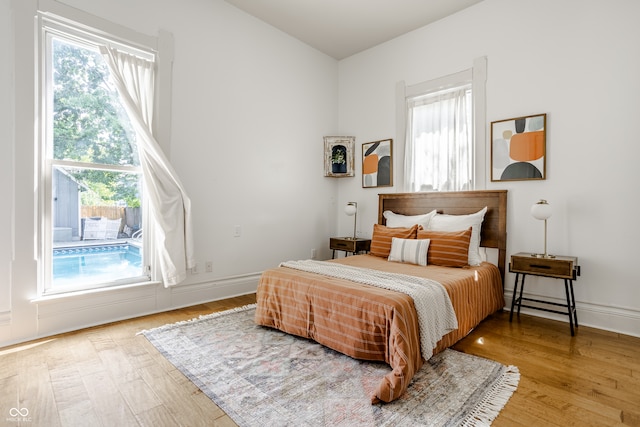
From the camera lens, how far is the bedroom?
2.57m

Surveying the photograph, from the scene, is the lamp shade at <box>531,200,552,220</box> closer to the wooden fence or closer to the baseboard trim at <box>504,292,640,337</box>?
the baseboard trim at <box>504,292,640,337</box>

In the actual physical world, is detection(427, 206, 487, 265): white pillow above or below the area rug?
above

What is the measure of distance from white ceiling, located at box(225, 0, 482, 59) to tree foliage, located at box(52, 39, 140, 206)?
1.74m

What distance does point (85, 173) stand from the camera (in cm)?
277

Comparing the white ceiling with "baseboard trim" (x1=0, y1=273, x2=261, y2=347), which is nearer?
"baseboard trim" (x1=0, y1=273, x2=261, y2=347)

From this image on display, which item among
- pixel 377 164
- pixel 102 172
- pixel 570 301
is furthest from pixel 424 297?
pixel 102 172

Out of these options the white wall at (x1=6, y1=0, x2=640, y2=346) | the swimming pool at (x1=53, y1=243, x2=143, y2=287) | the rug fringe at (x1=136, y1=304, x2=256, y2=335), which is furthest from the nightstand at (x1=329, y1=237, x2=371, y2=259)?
the swimming pool at (x1=53, y1=243, x2=143, y2=287)

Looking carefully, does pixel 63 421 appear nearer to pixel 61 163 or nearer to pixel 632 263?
pixel 61 163

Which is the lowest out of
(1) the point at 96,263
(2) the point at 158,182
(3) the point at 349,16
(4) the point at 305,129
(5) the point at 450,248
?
(1) the point at 96,263

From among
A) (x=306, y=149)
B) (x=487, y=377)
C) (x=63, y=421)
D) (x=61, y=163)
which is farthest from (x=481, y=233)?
(x=61, y=163)

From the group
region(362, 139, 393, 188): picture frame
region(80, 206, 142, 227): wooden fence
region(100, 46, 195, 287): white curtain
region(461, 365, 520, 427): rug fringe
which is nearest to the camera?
region(461, 365, 520, 427): rug fringe

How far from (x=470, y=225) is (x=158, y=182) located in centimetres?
310

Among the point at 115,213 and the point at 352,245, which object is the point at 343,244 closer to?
the point at 352,245

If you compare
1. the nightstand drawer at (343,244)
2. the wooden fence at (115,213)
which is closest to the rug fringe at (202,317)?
the wooden fence at (115,213)
